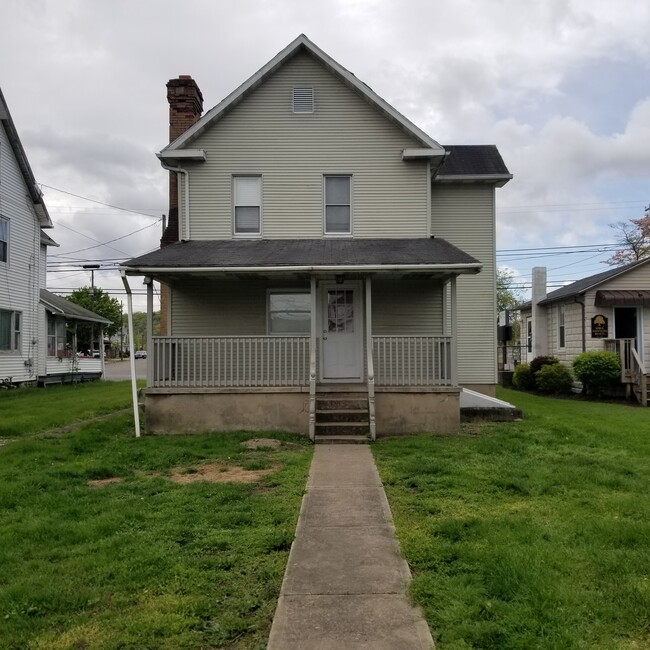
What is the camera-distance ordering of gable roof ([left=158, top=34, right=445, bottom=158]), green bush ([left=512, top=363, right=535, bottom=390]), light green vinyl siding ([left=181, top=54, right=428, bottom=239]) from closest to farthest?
1. gable roof ([left=158, top=34, right=445, bottom=158])
2. light green vinyl siding ([left=181, top=54, right=428, bottom=239])
3. green bush ([left=512, top=363, right=535, bottom=390])

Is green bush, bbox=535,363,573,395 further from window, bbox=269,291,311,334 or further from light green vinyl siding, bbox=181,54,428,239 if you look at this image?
window, bbox=269,291,311,334

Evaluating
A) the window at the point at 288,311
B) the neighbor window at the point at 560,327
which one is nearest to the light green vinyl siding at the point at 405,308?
the window at the point at 288,311

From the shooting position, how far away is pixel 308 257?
435 inches

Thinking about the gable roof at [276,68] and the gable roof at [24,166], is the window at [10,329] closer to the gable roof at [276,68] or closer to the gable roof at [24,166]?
the gable roof at [24,166]

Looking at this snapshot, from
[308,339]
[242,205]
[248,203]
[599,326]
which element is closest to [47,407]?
[242,205]

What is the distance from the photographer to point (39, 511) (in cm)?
568

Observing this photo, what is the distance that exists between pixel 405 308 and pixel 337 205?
110 inches

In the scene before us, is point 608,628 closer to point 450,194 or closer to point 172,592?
point 172,592

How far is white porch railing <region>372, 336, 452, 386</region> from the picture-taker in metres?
11.0

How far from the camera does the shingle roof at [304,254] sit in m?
10.5

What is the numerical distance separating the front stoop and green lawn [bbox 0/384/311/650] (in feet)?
5.99

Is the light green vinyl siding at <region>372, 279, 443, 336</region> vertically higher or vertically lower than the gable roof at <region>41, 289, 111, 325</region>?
lower

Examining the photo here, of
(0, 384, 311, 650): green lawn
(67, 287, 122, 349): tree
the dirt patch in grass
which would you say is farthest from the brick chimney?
(67, 287, 122, 349): tree

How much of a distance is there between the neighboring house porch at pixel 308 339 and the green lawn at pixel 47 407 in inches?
112
